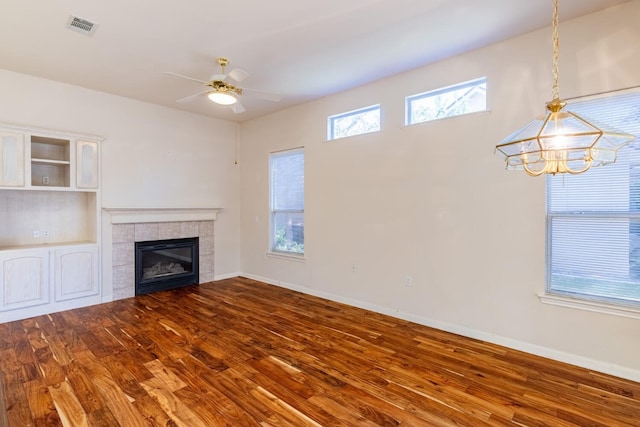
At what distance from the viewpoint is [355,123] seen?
4.57 meters

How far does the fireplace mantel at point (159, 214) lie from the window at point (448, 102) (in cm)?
388

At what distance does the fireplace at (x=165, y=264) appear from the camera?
16.6ft

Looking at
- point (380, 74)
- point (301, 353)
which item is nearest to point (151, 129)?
point (380, 74)

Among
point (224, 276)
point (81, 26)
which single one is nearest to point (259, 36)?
point (81, 26)

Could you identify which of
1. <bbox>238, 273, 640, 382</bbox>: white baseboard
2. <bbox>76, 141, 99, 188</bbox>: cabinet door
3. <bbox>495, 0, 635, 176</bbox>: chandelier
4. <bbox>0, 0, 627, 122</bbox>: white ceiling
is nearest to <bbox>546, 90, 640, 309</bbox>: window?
<bbox>238, 273, 640, 382</bbox>: white baseboard

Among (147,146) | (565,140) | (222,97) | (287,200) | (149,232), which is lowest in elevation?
(149,232)

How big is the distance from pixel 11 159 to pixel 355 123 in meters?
4.37

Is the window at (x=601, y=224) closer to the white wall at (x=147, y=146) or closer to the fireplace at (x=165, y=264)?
the white wall at (x=147, y=146)

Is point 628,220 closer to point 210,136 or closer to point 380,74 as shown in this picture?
point 380,74

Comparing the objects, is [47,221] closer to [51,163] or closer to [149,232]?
[51,163]

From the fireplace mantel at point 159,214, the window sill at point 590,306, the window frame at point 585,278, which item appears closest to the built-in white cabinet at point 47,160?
the fireplace mantel at point 159,214

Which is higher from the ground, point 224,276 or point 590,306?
point 590,306

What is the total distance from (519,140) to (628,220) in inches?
79.5

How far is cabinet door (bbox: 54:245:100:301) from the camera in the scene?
4.20 meters
